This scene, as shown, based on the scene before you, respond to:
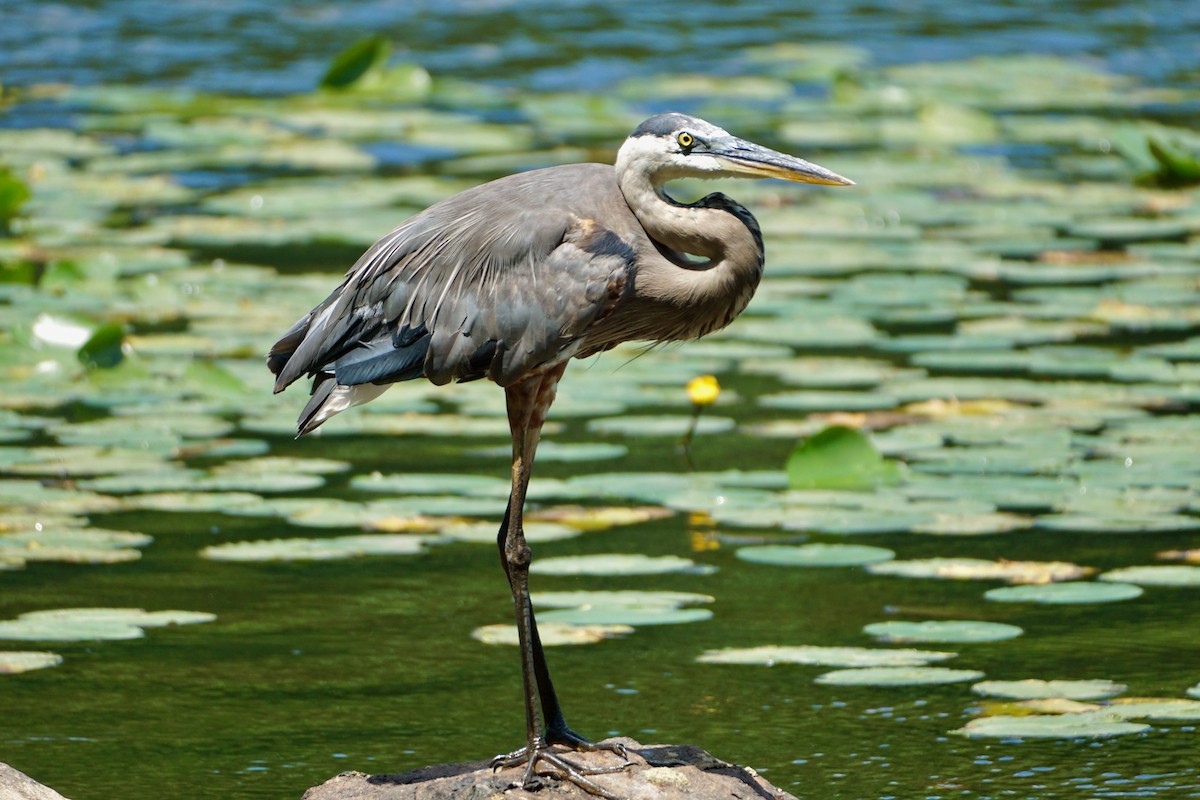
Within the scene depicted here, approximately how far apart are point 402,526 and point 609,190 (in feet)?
7.43

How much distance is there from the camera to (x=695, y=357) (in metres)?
8.74

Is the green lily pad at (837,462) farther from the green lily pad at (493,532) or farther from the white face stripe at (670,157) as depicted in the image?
the white face stripe at (670,157)

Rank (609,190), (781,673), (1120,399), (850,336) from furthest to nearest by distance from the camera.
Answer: (850,336), (1120,399), (781,673), (609,190)

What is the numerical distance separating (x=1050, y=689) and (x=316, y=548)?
2.45 m

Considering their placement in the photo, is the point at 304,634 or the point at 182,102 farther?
the point at 182,102

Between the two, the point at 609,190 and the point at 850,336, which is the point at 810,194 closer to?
the point at 850,336

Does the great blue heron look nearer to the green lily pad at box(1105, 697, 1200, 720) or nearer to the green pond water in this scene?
the green pond water

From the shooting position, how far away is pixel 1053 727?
4.96 meters

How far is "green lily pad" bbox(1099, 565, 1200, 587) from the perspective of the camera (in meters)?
5.92

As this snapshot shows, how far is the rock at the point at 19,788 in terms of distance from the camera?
402 cm

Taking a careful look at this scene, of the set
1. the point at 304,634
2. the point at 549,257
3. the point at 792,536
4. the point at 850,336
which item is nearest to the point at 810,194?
the point at 850,336

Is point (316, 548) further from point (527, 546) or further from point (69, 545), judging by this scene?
point (527, 546)

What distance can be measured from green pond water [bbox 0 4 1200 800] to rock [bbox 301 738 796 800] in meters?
0.53

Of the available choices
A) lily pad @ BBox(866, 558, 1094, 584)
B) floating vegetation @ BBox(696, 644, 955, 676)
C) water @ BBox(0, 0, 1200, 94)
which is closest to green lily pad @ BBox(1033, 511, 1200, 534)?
lily pad @ BBox(866, 558, 1094, 584)
